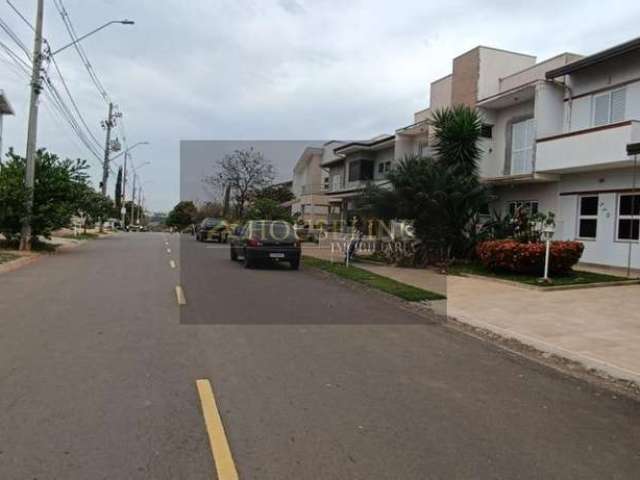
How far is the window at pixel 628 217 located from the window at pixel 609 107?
2.74 meters

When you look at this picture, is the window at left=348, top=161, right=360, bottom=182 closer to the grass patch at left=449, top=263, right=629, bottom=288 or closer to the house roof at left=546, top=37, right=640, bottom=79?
the house roof at left=546, top=37, right=640, bottom=79

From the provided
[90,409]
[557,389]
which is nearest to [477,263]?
[557,389]

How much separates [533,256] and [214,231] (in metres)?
25.0

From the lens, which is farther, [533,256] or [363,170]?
[363,170]

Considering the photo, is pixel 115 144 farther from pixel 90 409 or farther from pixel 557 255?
pixel 90 409

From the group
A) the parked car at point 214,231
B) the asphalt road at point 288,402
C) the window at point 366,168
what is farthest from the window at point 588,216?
the parked car at point 214,231

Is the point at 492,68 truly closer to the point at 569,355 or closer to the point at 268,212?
the point at 268,212

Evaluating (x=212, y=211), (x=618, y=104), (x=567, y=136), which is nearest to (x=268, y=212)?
(x=567, y=136)

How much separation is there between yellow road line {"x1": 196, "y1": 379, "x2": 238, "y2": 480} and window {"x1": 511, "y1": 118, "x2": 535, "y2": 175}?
18.4 m

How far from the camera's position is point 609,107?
17.5 metres

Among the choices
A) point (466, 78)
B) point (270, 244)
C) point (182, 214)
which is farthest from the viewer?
point (182, 214)

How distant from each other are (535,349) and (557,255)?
24.8 ft

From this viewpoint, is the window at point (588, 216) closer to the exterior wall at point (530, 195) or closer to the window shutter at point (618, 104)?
the exterior wall at point (530, 195)

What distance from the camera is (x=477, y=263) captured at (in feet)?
58.5
